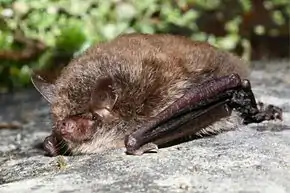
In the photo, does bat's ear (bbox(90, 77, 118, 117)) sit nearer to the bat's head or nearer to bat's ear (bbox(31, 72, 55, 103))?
the bat's head

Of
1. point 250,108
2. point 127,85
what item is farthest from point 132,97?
point 250,108

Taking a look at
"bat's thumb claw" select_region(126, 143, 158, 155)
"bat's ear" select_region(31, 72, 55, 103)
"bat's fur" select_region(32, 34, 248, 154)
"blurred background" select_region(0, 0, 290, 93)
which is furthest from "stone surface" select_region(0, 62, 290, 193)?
"blurred background" select_region(0, 0, 290, 93)

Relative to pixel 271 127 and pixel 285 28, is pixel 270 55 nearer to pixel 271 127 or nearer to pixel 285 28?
pixel 285 28

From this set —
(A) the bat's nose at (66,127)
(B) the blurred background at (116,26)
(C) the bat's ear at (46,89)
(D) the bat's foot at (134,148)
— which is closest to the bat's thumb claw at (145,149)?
(D) the bat's foot at (134,148)

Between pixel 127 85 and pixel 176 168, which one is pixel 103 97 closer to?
pixel 127 85

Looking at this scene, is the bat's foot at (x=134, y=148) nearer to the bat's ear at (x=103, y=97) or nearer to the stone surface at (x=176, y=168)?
the stone surface at (x=176, y=168)
